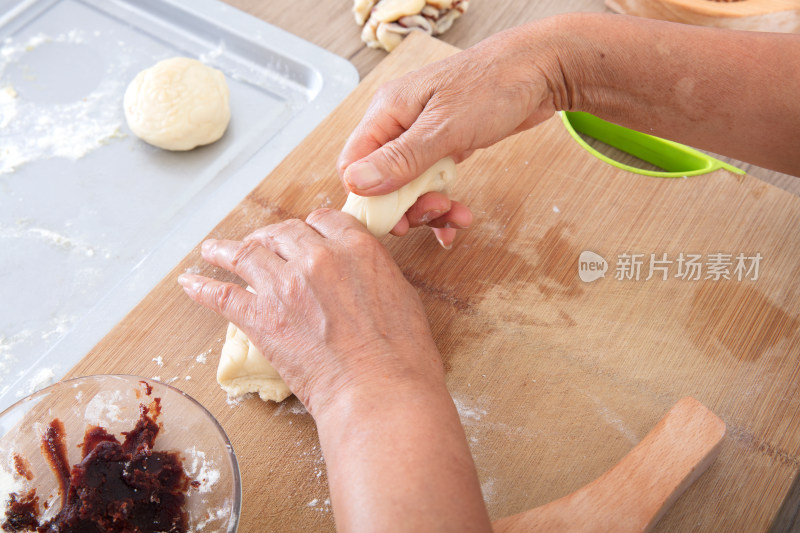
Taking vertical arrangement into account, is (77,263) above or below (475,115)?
below

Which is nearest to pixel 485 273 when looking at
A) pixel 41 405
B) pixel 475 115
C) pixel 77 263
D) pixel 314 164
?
pixel 475 115

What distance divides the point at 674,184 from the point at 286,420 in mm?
1101

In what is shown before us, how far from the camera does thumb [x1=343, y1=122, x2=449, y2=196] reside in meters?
1.25

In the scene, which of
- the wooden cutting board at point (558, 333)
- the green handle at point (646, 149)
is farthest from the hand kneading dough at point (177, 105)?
the green handle at point (646, 149)

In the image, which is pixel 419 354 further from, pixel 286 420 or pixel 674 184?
pixel 674 184

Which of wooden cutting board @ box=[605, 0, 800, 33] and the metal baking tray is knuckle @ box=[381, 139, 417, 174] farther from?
wooden cutting board @ box=[605, 0, 800, 33]

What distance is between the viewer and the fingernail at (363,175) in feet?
4.09

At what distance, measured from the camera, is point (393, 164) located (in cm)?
126

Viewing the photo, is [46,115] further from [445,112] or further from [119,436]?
[445,112]

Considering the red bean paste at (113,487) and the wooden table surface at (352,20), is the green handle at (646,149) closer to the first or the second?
the wooden table surface at (352,20)

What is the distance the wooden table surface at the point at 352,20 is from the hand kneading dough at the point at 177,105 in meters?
0.43

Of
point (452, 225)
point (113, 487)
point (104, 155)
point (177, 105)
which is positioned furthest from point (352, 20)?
point (113, 487)

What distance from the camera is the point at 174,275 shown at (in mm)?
1459

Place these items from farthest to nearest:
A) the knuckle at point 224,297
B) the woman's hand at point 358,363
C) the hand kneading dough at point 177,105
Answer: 1. the hand kneading dough at point 177,105
2. the knuckle at point 224,297
3. the woman's hand at point 358,363
